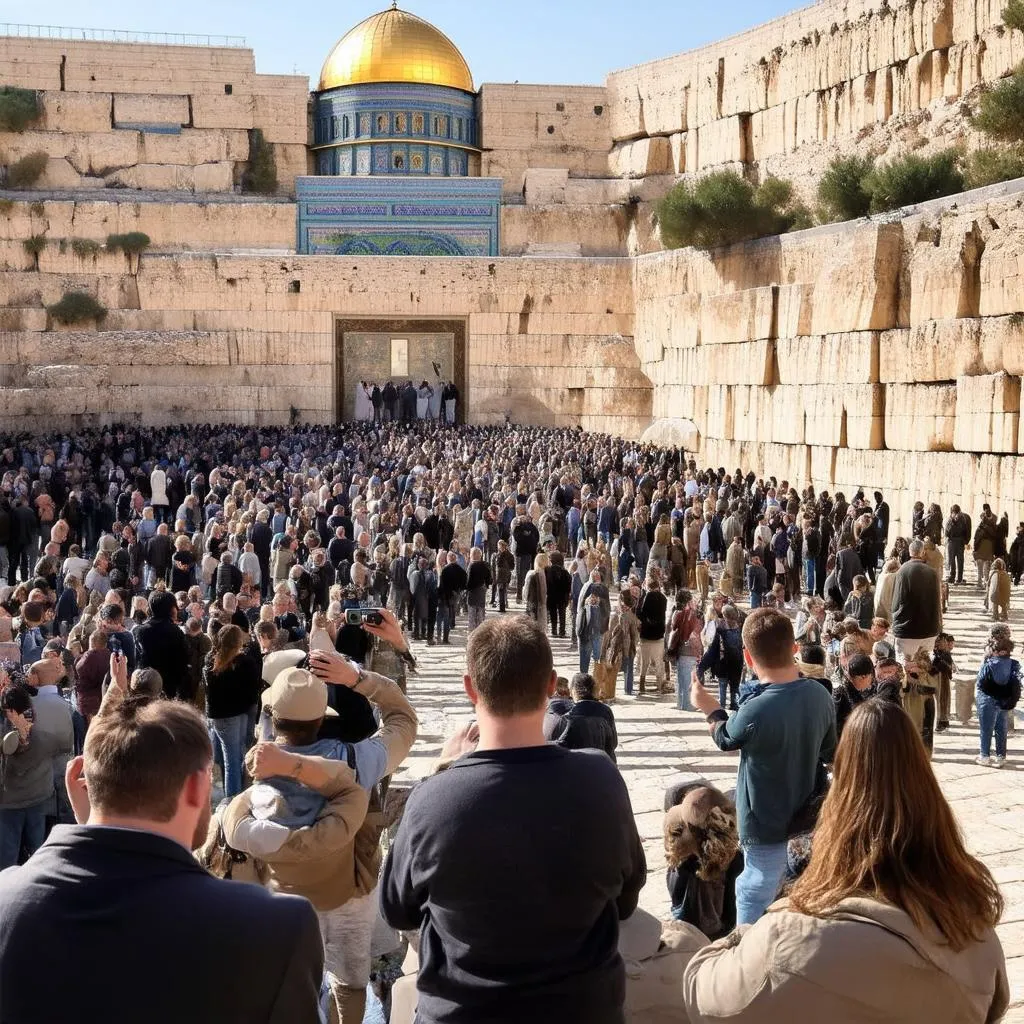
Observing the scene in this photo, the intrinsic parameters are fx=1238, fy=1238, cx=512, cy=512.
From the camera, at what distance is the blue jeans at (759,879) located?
3.88 m

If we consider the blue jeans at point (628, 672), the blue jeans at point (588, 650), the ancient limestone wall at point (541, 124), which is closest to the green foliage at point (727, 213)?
the ancient limestone wall at point (541, 124)

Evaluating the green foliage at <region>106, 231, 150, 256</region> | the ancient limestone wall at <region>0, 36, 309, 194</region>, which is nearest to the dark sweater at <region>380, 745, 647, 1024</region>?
the green foliage at <region>106, 231, 150, 256</region>

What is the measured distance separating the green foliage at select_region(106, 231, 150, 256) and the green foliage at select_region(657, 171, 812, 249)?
14.8m

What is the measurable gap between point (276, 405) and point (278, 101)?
9710 mm

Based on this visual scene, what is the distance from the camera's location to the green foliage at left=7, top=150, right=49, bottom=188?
3550cm

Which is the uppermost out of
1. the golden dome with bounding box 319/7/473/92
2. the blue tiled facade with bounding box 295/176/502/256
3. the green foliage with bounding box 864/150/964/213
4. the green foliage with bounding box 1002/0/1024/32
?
the golden dome with bounding box 319/7/473/92

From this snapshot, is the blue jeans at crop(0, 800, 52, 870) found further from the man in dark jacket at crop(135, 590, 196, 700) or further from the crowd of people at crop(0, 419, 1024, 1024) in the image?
the man in dark jacket at crop(135, 590, 196, 700)

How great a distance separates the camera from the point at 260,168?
3662 centimetres

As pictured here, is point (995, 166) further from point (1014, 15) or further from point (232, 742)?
point (232, 742)

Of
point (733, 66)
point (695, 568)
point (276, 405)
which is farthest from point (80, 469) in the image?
point (733, 66)

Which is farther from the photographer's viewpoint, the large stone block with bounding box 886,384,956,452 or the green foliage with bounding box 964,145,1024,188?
the green foliage with bounding box 964,145,1024,188

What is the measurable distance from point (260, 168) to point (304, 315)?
5463 mm

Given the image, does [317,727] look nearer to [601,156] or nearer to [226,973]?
[226,973]

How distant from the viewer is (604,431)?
33031 mm
